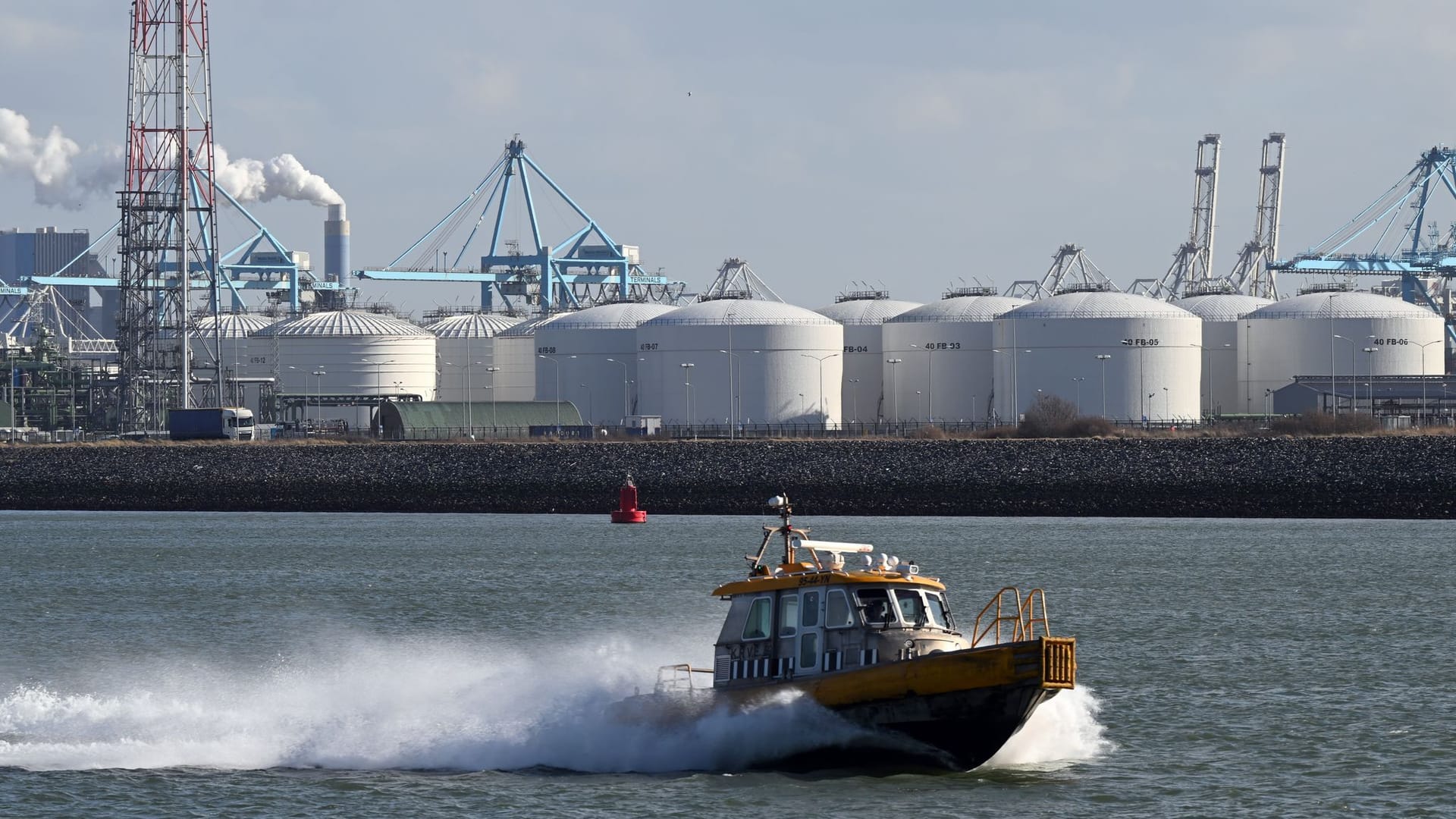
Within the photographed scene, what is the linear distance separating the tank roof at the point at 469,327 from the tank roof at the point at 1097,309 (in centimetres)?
5609

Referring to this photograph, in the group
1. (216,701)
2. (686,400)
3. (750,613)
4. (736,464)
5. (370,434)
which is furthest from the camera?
(686,400)

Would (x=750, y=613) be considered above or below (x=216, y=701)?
above

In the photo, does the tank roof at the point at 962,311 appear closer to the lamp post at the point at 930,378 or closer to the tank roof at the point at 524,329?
the lamp post at the point at 930,378

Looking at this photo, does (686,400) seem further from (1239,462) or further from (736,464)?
(1239,462)

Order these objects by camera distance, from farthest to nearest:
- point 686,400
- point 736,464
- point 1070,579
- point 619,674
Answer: point 686,400, point 736,464, point 1070,579, point 619,674

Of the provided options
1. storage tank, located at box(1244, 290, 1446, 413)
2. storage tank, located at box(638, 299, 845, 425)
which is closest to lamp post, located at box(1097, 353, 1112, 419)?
storage tank, located at box(1244, 290, 1446, 413)

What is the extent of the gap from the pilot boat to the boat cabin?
15 mm

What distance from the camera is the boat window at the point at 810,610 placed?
26.4 metres

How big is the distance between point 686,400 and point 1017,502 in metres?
55.9

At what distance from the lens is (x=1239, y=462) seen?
86.6m

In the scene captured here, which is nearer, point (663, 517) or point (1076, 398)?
point (663, 517)

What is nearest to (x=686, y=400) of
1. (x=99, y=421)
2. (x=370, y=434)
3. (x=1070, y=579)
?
(x=370, y=434)

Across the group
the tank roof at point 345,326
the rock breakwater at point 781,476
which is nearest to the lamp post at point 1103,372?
the rock breakwater at point 781,476

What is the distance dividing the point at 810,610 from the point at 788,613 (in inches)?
15.2
